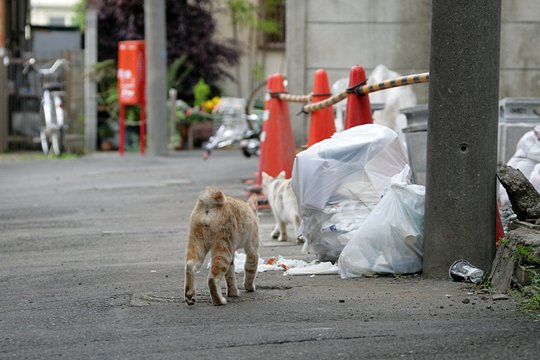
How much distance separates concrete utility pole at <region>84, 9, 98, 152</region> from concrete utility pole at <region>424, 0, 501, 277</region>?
Result: 17137mm

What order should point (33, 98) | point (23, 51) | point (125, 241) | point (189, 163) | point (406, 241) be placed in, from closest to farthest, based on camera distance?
point (406, 241) → point (125, 241) → point (189, 163) → point (33, 98) → point (23, 51)

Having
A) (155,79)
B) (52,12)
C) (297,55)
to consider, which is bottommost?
(155,79)

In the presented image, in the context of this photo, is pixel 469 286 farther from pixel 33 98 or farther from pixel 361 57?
pixel 33 98

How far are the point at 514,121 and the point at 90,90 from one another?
1408cm

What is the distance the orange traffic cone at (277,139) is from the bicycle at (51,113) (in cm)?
900

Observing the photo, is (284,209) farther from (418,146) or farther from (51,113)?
(51,113)

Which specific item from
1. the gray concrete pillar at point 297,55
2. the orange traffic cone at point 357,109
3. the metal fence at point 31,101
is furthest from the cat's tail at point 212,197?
the metal fence at point 31,101

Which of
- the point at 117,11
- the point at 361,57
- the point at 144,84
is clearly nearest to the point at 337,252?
the point at 361,57

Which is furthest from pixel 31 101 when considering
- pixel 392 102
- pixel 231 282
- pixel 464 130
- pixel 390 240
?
pixel 464 130

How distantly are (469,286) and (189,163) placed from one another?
12515mm

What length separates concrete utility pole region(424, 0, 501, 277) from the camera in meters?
6.31

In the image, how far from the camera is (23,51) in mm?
27141

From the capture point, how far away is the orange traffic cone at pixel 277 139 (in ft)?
38.8

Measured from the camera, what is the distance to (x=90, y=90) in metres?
22.9
